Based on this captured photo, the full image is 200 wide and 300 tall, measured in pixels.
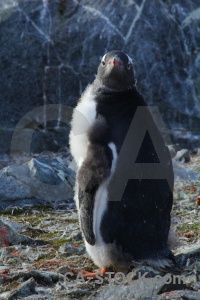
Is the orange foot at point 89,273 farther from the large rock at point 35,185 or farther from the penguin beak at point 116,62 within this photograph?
the large rock at point 35,185

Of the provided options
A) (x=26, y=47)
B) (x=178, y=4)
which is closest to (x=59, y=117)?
(x=26, y=47)

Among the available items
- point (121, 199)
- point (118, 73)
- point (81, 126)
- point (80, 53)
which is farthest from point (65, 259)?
point (80, 53)

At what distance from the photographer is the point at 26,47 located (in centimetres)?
905

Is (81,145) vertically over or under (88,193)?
over

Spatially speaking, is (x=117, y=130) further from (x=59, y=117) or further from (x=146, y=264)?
(x=59, y=117)

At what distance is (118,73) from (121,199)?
795 millimetres

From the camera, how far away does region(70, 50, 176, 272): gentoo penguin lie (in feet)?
11.6

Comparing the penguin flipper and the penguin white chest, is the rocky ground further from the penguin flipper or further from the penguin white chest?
the penguin white chest

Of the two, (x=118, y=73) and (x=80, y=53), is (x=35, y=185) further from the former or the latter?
(x=80, y=53)

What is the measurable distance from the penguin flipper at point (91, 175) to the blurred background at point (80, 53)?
17.6 ft

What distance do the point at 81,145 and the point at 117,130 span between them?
22 centimetres

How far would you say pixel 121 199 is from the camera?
11.7 feet

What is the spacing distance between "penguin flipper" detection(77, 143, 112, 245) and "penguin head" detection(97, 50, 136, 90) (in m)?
0.51

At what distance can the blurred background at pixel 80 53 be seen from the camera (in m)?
9.02
